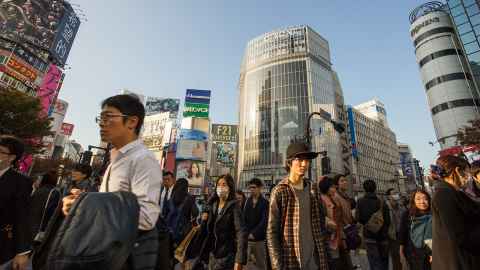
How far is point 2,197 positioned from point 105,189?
1.68 meters

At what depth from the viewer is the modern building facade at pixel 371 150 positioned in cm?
6800

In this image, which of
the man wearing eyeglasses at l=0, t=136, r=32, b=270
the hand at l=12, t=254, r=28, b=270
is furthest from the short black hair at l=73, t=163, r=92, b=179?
the hand at l=12, t=254, r=28, b=270

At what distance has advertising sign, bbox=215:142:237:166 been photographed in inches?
2045

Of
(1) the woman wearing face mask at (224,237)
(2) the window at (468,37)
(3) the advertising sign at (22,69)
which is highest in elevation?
(2) the window at (468,37)

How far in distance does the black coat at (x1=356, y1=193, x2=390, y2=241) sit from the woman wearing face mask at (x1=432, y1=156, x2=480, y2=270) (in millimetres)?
3156

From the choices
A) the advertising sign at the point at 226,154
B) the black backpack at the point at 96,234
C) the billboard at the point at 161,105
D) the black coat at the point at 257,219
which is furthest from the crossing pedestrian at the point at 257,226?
the billboard at the point at 161,105

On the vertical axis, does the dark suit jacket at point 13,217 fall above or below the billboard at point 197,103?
below

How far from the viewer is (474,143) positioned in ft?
76.1

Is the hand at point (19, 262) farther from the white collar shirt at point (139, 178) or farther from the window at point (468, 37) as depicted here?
the window at point (468, 37)

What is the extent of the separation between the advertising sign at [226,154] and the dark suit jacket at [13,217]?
49167mm

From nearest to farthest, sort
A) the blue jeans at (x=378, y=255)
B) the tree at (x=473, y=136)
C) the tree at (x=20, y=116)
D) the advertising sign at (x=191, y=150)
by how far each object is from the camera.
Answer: the blue jeans at (x=378, y=255), the tree at (x=20, y=116), the tree at (x=473, y=136), the advertising sign at (x=191, y=150)

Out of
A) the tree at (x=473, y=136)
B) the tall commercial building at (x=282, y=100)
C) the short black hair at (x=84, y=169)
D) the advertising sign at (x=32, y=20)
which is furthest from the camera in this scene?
the tall commercial building at (x=282, y=100)

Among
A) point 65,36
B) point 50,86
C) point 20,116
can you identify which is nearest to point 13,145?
point 20,116

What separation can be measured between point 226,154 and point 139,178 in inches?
2004
